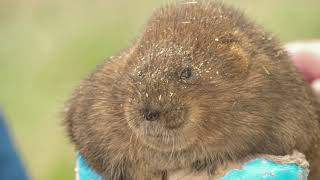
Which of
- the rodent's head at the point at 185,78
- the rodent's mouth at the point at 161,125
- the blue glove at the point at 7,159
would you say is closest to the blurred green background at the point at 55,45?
the blue glove at the point at 7,159

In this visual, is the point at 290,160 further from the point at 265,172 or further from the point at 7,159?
the point at 7,159

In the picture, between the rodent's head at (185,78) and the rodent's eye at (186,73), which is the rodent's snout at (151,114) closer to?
the rodent's head at (185,78)

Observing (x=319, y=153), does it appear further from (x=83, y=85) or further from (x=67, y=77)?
(x=67, y=77)

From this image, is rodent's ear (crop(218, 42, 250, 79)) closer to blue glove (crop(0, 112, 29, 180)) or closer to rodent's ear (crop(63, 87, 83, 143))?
rodent's ear (crop(63, 87, 83, 143))

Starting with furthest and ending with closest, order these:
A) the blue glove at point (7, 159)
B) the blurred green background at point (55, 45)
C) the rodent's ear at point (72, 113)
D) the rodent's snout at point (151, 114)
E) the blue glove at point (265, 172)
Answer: the blurred green background at point (55, 45)
the blue glove at point (7, 159)
the rodent's ear at point (72, 113)
the blue glove at point (265, 172)
the rodent's snout at point (151, 114)

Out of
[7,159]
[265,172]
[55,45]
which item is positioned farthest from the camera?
[55,45]

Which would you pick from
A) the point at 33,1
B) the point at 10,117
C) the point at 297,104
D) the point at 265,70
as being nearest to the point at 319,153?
the point at 297,104

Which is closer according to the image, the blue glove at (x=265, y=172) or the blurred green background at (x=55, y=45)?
the blue glove at (x=265, y=172)

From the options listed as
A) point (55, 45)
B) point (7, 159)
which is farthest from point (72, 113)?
point (55, 45)
